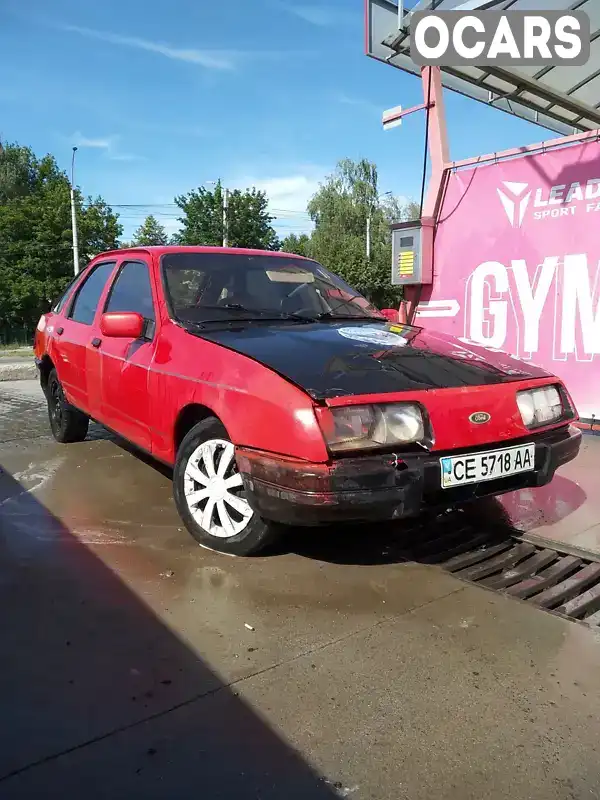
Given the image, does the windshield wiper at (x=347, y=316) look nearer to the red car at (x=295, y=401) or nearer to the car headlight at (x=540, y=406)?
the red car at (x=295, y=401)

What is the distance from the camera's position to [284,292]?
156 inches

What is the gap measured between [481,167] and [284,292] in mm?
3820

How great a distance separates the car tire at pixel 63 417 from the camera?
5562mm

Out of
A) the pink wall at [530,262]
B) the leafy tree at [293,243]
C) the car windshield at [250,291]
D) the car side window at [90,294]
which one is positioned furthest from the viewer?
the leafy tree at [293,243]

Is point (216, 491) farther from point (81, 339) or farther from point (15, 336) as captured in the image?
point (15, 336)

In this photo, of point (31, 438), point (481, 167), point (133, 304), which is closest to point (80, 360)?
point (133, 304)

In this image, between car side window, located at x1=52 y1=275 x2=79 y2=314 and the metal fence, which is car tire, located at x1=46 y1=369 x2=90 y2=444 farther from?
the metal fence

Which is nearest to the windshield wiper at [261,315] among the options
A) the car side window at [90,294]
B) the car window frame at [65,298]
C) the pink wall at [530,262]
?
the car side window at [90,294]

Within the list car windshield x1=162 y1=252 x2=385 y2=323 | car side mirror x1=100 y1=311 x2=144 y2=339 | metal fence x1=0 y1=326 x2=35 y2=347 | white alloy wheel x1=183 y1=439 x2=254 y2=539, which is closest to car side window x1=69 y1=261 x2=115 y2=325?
car windshield x1=162 y1=252 x2=385 y2=323

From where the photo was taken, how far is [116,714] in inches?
78.0

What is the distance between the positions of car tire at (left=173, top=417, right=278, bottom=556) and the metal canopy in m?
5.99

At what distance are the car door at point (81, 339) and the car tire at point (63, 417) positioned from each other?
0.30m

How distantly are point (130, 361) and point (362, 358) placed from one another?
160 centimetres

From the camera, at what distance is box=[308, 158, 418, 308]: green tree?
4062cm
